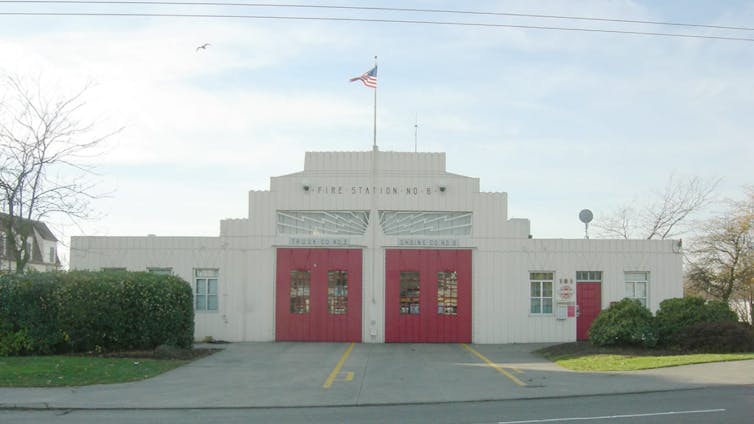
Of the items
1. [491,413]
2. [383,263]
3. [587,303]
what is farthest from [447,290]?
[491,413]

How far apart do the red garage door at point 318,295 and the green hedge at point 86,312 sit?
5355 mm

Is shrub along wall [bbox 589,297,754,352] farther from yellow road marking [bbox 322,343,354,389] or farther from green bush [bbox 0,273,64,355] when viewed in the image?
green bush [bbox 0,273,64,355]

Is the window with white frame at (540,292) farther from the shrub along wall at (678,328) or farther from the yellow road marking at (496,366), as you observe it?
the shrub along wall at (678,328)

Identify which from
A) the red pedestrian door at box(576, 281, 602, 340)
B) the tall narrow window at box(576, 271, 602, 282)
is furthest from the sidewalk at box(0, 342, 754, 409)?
the tall narrow window at box(576, 271, 602, 282)

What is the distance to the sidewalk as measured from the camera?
13727 millimetres

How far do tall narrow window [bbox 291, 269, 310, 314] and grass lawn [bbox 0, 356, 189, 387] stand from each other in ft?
22.4

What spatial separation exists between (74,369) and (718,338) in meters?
16.1

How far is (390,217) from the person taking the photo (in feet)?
86.9

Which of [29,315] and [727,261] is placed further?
[727,261]

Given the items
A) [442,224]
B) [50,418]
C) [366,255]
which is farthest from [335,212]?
[50,418]

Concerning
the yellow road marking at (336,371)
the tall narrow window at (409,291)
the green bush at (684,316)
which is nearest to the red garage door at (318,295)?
the tall narrow window at (409,291)

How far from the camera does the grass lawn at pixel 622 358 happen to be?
17.9 m

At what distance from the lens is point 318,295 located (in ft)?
86.0

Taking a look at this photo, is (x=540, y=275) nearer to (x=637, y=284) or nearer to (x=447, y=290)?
(x=447, y=290)
